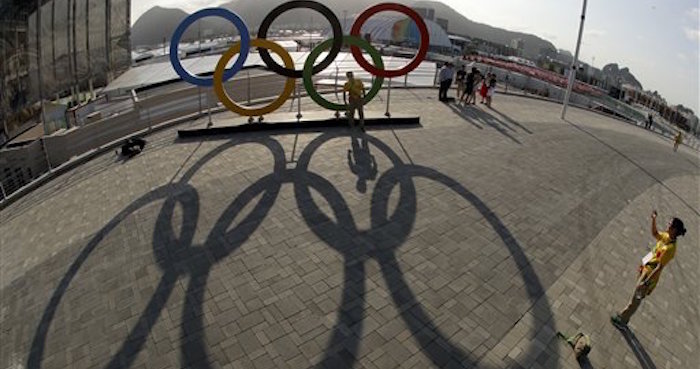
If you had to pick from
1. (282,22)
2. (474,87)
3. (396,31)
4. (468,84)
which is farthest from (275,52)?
(282,22)

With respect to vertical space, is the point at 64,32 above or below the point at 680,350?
above

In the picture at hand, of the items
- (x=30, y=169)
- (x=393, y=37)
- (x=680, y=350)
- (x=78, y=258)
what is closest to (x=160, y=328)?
(x=78, y=258)

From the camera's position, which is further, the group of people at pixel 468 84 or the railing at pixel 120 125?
the group of people at pixel 468 84

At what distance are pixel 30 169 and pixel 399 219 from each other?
13022 millimetres

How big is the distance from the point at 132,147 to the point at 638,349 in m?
11.0

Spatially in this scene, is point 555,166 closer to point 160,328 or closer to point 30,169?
point 160,328

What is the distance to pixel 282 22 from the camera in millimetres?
105812

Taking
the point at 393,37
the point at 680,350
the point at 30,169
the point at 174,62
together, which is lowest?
the point at 30,169

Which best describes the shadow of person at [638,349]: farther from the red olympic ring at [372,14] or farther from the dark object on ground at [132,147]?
the dark object on ground at [132,147]

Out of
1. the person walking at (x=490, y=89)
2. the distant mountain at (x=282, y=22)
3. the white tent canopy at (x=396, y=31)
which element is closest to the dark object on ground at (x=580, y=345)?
the person walking at (x=490, y=89)

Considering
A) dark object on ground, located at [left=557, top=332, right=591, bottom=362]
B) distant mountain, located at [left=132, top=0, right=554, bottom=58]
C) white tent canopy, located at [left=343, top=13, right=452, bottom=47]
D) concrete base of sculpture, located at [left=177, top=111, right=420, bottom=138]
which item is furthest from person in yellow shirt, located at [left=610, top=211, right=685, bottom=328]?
distant mountain, located at [left=132, top=0, right=554, bottom=58]

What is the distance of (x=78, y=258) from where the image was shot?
6.70 metres

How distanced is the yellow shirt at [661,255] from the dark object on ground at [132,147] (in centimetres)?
1075

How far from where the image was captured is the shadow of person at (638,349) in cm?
499
